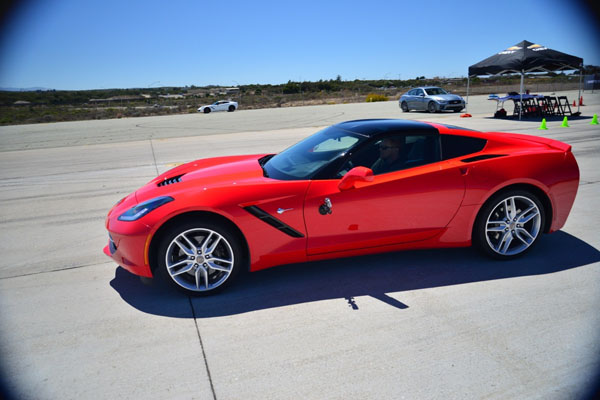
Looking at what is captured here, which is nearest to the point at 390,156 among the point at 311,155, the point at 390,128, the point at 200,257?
the point at 390,128

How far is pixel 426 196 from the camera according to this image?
3.83 m

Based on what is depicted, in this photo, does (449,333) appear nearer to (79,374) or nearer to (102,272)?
(79,374)

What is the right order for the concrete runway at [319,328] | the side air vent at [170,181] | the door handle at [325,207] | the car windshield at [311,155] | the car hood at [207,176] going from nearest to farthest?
the concrete runway at [319,328], the door handle at [325,207], the car hood at [207,176], the car windshield at [311,155], the side air vent at [170,181]

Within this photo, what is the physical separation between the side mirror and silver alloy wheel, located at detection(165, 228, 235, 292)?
109cm

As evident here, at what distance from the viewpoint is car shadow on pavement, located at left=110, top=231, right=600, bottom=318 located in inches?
139

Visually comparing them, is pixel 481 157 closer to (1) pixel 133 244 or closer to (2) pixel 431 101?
(1) pixel 133 244

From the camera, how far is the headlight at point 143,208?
3.52 m

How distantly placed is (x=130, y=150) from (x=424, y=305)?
41.2 feet

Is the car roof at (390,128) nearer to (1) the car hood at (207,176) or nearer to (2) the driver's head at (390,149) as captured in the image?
(2) the driver's head at (390,149)

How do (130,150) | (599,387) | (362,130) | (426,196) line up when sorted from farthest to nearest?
(130,150)
(362,130)
(426,196)
(599,387)

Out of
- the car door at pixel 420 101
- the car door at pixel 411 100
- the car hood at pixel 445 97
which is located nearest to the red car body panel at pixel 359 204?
the car hood at pixel 445 97

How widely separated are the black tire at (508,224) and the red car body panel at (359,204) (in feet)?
0.32

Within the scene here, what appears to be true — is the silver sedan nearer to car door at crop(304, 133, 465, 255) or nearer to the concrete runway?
the concrete runway

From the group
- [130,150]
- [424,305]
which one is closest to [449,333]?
[424,305]
